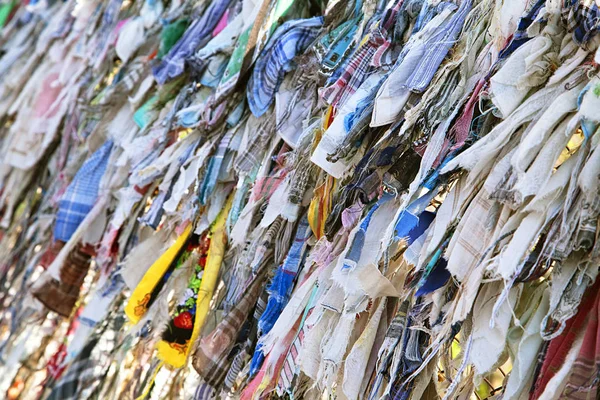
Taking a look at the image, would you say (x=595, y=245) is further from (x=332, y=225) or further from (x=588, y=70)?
(x=332, y=225)

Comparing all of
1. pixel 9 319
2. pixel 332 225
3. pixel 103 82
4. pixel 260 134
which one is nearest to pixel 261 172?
pixel 260 134

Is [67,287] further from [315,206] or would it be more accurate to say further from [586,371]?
[586,371]

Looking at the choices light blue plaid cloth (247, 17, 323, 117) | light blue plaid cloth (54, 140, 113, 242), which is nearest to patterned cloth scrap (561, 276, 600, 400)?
light blue plaid cloth (247, 17, 323, 117)

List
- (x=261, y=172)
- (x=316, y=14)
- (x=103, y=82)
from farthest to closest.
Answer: (x=103, y=82), (x=316, y=14), (x=261, y=172)

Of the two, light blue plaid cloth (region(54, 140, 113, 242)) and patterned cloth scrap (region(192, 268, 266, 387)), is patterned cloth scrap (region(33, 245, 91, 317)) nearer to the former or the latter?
light blue plaid cloth (region(54, 140, 113, 242))

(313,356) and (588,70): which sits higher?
(588,70)

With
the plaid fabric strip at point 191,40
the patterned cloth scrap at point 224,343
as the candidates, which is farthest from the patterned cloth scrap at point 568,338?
the plaid fabric strip at point 191,40

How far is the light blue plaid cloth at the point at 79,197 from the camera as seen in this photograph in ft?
6.43

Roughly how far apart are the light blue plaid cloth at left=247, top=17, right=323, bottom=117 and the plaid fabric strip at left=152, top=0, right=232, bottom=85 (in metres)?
0.26

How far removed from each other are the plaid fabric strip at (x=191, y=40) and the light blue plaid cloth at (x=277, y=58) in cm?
26

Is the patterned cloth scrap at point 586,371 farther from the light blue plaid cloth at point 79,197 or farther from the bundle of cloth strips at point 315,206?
the light blue plaid cloth at point 79,197

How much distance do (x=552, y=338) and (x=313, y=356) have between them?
39cm

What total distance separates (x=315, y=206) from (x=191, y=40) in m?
0.69

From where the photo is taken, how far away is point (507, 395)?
0.95 metres
